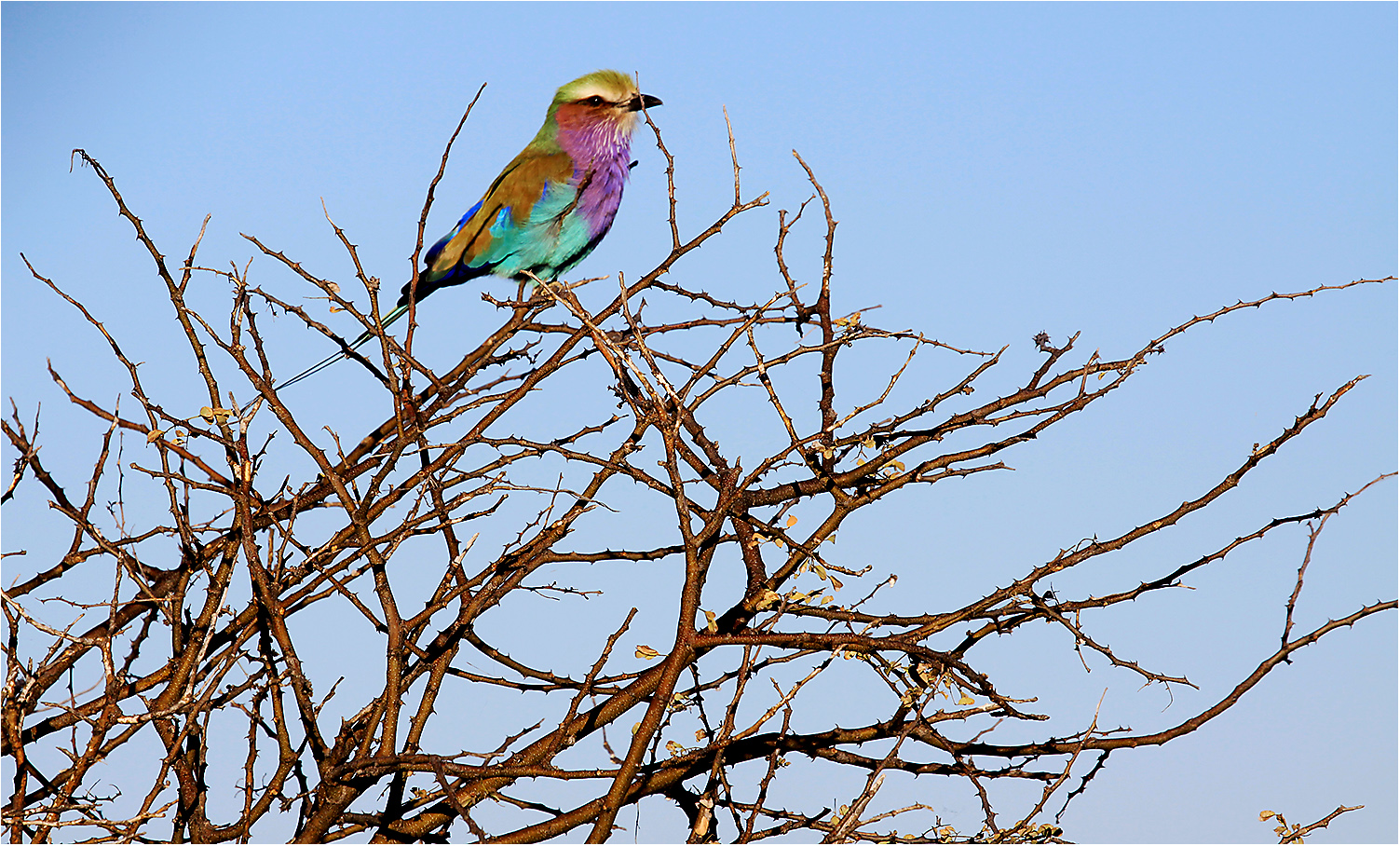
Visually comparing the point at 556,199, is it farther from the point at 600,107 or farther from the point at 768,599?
the point at 768,599

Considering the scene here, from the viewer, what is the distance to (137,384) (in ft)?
9.07

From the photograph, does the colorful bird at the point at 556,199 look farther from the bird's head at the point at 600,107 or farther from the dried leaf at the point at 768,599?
the dried leaf at the point at 768,599

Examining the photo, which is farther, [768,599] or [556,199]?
[556,199]

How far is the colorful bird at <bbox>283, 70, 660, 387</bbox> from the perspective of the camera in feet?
17.0

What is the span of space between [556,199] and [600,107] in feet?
2.25

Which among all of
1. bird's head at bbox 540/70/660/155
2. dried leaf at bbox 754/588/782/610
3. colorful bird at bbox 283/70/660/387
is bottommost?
dried leaf at bbox 754/588/782/610

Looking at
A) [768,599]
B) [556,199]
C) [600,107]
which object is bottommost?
[768,599]

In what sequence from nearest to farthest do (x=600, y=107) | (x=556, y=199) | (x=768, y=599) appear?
(x=768, y=599), (x=556, y=199), (x=600, y=107)

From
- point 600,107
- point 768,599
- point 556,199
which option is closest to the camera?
point 768,599

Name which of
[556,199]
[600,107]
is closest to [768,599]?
[556,199]

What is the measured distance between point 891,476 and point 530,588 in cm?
88

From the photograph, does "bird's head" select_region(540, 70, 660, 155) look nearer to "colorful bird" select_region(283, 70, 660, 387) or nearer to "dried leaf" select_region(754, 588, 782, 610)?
"colorful bird" select_region(283, 70, 660, 387)

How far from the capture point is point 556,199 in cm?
525

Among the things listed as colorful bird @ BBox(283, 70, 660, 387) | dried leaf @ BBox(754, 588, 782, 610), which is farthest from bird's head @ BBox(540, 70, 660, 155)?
dried leaf @ BBox(754, 588, 782, 610)
